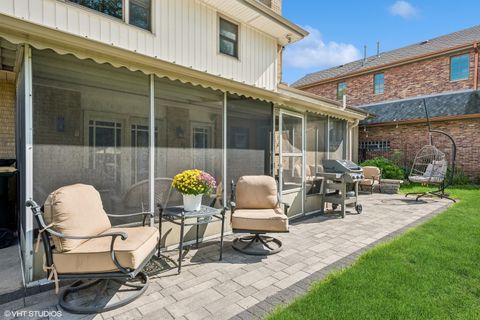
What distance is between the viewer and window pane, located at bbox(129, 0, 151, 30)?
513 cm

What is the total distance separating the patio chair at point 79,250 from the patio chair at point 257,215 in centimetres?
157

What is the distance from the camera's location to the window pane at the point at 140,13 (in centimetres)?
513

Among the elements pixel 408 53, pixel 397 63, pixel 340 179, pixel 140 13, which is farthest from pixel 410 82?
pixel 140 13

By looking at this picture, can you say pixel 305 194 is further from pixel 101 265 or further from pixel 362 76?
pixel 362 76

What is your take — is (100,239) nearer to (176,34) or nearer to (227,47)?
(176,34)

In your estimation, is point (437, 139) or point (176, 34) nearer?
point (176, 34)

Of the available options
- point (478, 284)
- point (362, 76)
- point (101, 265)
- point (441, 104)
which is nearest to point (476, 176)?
point (441, 104)

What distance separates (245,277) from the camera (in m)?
3.33

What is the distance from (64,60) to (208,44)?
3.65 meters

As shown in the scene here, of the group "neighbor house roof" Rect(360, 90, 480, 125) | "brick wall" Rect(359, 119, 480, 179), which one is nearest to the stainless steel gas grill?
"brick wall" Rect(359, 119, 480, 179)

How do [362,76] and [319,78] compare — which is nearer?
[362,76]

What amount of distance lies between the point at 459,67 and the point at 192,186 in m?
16.6

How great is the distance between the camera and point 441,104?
13.4 meters

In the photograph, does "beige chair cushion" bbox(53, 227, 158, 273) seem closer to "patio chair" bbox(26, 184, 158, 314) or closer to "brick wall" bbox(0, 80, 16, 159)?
"patio chair" bbox(26, 184, 158, 314)
